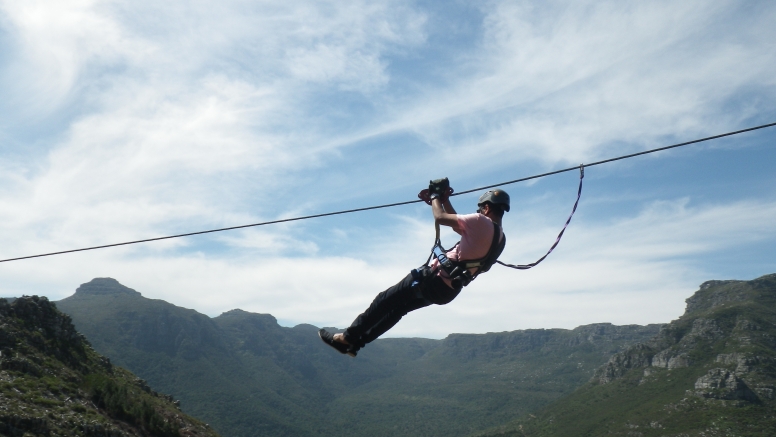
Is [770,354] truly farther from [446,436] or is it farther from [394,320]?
[394,320]

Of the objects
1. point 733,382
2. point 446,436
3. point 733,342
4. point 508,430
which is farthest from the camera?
point 446,436

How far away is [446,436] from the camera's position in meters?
197

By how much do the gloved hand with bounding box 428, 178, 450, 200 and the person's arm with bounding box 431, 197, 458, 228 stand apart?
8 centimetres

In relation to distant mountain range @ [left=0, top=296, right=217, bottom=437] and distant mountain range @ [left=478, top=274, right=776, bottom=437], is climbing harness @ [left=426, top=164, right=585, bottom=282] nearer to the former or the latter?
distant mountain range @ [left=0, top=296, right=217, bottom=437]

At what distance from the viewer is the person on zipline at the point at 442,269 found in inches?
293

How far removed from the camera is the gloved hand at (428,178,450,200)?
779cm

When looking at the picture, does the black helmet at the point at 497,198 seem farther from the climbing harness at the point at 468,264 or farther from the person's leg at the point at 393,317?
the person's leg at the point at 393,317

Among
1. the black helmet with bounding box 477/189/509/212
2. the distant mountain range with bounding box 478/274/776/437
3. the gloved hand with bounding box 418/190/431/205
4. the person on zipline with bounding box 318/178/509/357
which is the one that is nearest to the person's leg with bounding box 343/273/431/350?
the person on zipline with bounding box 318/178/509/357

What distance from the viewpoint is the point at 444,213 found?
754 centimetres

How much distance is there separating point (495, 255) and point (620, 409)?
14063 cm

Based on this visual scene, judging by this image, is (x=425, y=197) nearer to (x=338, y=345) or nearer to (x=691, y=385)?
(x=338, y=345)

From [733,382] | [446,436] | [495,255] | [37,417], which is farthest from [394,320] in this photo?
[446,436]

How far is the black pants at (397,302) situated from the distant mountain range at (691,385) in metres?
111

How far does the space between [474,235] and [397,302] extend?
1.60 metres
